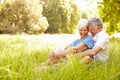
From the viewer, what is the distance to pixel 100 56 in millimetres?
6148

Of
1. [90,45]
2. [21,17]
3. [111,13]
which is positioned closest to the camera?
[90,45]

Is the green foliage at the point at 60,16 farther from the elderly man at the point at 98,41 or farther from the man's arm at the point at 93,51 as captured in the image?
the man's arm at the point at 93,51

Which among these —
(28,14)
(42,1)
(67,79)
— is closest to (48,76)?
(67,79)

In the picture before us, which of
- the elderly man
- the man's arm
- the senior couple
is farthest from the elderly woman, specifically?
the man's arm

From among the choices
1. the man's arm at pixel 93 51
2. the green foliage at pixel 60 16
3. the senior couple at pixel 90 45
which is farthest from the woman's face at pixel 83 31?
the green foliage at pixel 60 16

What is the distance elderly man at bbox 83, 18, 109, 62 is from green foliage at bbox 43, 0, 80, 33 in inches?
1545

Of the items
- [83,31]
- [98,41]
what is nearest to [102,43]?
[98,41]

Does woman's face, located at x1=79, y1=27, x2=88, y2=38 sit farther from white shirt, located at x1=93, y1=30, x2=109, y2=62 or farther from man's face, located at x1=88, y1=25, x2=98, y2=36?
white shirt, located at x1=93, y1=30, x2=109, y2=62

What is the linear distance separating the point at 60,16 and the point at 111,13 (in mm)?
32771

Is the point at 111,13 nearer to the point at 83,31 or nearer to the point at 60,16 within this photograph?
the point at 83,31

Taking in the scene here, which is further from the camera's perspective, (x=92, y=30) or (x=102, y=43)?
(x=92, y=30)

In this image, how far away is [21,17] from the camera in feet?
132

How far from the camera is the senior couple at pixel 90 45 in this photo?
19.4 ft

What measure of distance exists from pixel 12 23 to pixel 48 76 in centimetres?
3443
